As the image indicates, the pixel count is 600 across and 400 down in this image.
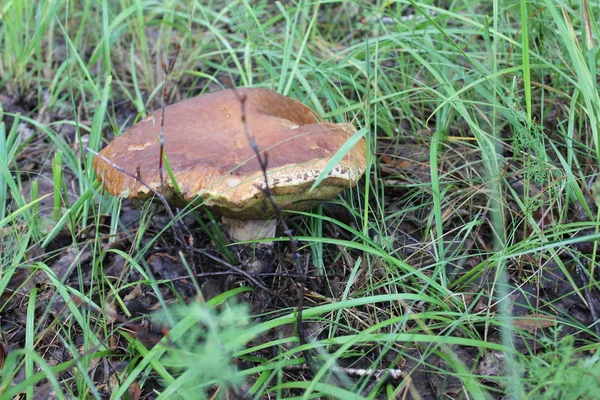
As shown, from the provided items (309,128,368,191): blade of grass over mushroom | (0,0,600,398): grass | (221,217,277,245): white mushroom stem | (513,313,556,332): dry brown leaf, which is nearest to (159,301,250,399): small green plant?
(0,0,600,398): grass

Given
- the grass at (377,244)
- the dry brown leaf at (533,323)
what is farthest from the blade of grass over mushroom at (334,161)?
the dry brown leaf at (533,323)

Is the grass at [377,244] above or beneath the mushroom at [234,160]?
beneath

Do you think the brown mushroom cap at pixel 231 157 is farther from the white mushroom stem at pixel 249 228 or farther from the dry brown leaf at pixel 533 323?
the dry brown leaf at pixel 533 323

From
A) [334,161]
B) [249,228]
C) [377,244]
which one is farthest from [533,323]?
[249,228]

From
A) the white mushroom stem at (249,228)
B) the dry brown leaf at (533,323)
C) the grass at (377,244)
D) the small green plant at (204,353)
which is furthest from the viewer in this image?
the white mushroom stem at (249,228)

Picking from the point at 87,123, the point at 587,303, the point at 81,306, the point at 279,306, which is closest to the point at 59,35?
the point at 87,123

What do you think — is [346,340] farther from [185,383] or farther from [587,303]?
[587,303]

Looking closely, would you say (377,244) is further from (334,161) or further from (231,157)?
(231,157)
